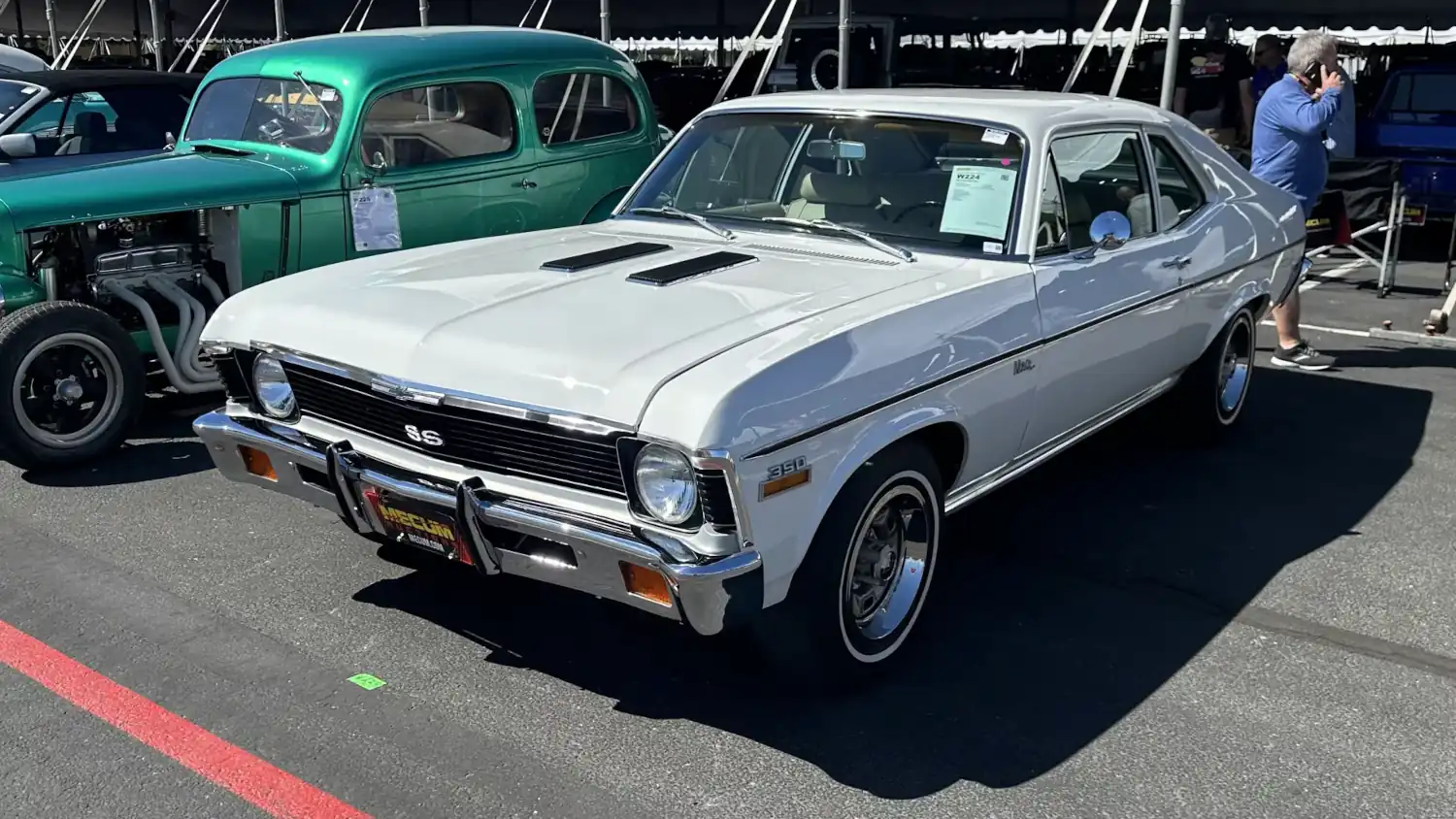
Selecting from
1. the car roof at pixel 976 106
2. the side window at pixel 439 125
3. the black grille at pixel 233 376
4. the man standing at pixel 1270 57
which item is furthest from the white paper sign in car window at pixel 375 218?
the man standing at pixel 1270 57

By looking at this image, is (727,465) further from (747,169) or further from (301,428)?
(747,169)

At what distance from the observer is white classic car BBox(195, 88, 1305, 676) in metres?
3.14

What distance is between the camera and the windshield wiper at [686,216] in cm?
466

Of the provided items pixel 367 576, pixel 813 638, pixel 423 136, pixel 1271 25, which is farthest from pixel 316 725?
pixel 1271 25

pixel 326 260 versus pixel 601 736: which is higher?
pixel 326 260

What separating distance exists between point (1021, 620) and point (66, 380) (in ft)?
13.5

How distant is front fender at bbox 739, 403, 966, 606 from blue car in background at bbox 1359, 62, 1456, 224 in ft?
32.1

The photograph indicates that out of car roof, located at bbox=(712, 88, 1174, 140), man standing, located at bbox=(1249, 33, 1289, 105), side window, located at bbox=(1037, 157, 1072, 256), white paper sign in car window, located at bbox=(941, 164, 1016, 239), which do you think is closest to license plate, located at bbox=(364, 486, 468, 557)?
white paper sign in car window, located at bbox=(941, 164, 1016, 239)

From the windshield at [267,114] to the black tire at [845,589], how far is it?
4239 mm

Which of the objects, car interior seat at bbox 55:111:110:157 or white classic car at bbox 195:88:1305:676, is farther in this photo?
car interior seat at bbox 55:111:110:157

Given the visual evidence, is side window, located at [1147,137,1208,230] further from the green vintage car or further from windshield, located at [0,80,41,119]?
windshield, located at [0,80,41,119]

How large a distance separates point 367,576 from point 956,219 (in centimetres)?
A: 233

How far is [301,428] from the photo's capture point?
3895mm

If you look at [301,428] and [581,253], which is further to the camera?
[581,253]
